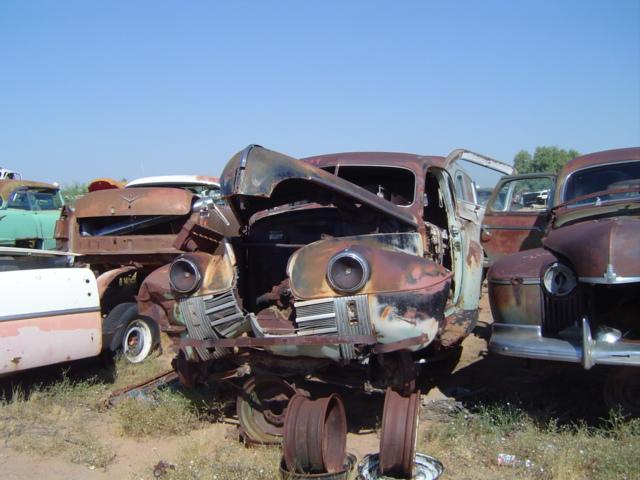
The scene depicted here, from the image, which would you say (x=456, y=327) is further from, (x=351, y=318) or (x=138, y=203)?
(x=138, y=203)

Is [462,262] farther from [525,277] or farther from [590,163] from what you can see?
[590,163]

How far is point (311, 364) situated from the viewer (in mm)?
4367

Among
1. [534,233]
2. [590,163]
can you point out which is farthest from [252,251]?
[534,233]

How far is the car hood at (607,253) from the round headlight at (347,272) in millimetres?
1469

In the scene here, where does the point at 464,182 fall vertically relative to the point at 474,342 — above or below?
above

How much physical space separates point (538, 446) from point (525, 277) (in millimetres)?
1164

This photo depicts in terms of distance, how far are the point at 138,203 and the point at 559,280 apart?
560cm

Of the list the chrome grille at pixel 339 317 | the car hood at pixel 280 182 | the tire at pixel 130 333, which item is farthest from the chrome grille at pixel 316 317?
the tire at pixel 130 333

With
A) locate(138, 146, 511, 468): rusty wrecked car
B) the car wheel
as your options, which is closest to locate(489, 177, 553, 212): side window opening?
locate(138, 146, 511, 468): rusty wrecked car

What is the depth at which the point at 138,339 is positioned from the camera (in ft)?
23.2

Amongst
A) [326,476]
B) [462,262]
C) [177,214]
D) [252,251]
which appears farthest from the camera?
[177,214]

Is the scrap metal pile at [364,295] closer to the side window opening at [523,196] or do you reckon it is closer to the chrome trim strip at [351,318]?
the chrome trim strip at [351,318]

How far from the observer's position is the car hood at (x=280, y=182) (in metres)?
4.23

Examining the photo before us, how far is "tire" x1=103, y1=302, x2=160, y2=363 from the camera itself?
6.61 m
